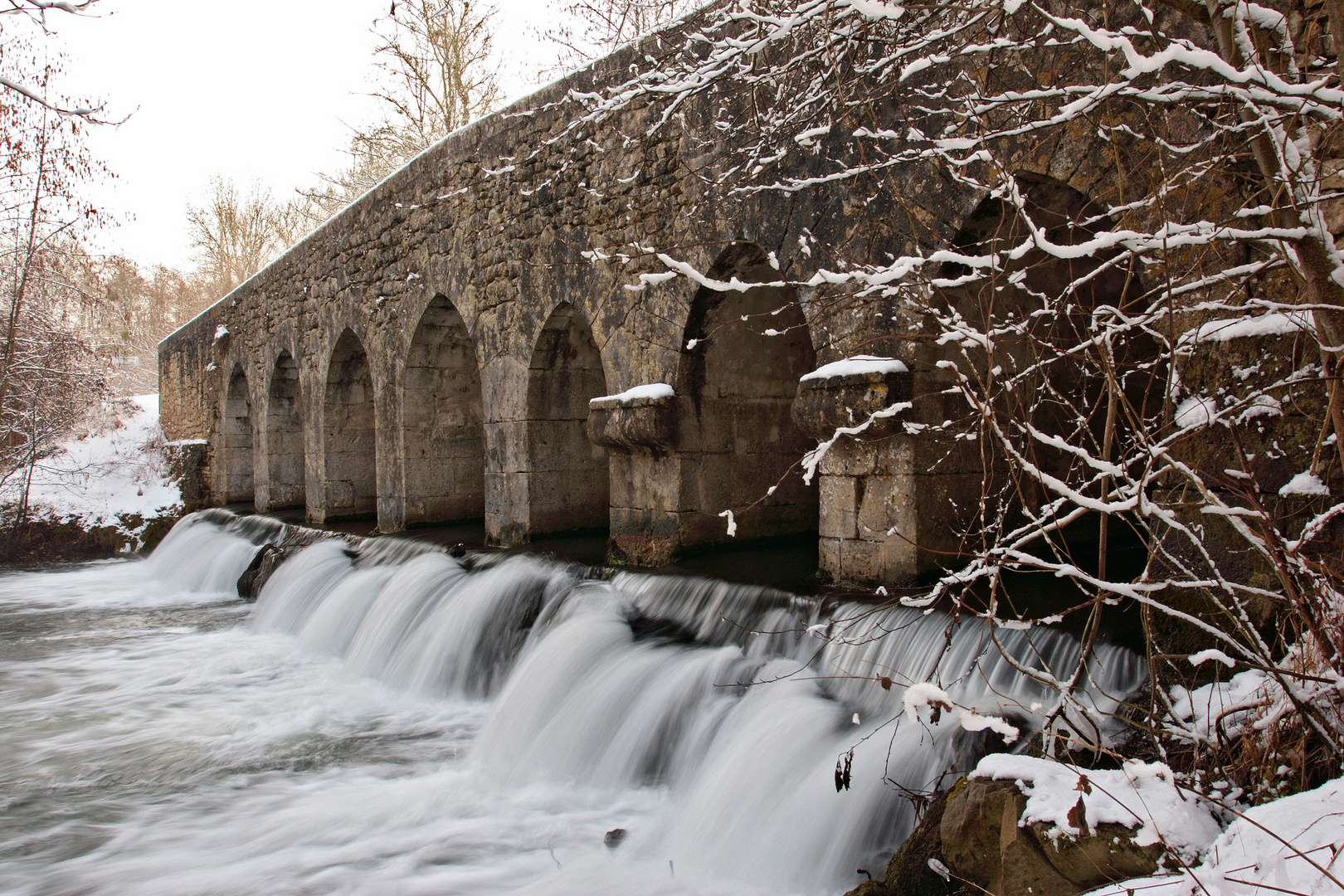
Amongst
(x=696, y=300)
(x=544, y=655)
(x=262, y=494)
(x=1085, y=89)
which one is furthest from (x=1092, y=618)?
(x=262, y=494)

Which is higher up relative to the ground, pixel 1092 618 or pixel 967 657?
pixel 1092 618

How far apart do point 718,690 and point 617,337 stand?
2750 millimetres

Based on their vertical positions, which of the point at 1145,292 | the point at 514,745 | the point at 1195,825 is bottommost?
the point at 514,745

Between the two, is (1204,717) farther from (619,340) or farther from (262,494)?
(262,494)

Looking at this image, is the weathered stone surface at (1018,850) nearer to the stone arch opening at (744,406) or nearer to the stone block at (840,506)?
the stone block at (840,506)

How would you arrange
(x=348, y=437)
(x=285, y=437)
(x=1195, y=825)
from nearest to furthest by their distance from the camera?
(x=1195, y=825), (x=348, y=437), (x=285, y=437)

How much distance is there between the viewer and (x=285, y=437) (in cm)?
1202

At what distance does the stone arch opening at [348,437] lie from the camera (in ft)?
32.7

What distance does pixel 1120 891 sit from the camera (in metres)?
1.66

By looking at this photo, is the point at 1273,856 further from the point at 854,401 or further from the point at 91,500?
the point at 91,500

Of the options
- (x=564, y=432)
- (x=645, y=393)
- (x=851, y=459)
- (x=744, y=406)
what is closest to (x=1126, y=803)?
(x=851, y=459)

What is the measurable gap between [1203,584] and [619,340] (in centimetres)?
420

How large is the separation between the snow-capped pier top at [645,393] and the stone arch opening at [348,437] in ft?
17.7

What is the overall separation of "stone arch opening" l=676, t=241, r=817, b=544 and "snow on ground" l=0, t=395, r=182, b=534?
11624 mm
